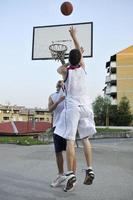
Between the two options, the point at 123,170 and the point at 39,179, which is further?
the point at 123,170

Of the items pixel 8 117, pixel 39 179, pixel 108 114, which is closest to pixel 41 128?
pixel 108 114

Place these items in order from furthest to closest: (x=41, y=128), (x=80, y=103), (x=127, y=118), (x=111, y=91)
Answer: (x=111, y=91) < (x=127, y=118) < (x=41, y=128) < (x=80, y=103)

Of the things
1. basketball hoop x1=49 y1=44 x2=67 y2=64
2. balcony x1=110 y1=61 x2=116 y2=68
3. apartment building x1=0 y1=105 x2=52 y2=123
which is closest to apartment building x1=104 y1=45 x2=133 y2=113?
balcony x1=110 y1=61 x2=116 y2=68

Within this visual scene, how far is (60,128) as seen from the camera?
17.9 feet

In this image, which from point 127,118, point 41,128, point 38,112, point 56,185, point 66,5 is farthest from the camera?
point 38,112

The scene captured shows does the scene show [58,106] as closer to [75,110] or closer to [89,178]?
[75,110]

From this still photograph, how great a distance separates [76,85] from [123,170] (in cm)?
328

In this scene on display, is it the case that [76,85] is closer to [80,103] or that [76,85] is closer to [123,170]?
[80,103]

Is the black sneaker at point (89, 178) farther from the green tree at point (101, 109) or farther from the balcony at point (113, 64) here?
the balcony at point (113, 64)

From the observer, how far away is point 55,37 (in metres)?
16.1

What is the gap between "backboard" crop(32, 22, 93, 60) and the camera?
15008 mm

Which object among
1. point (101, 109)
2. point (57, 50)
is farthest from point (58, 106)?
point (101, 109)

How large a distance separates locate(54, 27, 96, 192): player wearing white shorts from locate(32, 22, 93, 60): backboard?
30.7ft

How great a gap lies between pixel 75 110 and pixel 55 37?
11.2m
